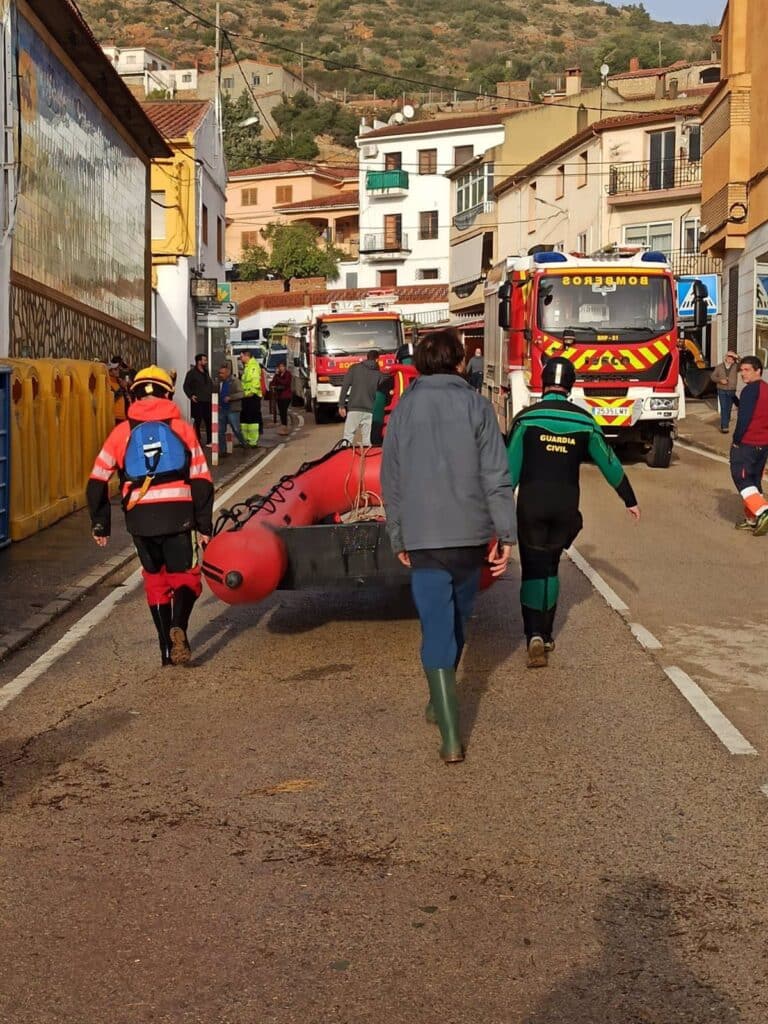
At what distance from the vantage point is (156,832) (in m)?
5.63

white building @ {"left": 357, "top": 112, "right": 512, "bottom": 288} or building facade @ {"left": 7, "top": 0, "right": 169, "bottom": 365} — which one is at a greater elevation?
white building @ {"left": 357, "top": 112, "right": 512, "bottom": 288}

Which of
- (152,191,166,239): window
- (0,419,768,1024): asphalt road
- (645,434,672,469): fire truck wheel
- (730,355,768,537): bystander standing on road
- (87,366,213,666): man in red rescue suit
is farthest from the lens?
(152,191,166,239): window

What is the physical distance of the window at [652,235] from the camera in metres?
52.8

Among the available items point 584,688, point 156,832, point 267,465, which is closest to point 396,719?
point 584,688

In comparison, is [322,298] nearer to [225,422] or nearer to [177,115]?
[177,115]

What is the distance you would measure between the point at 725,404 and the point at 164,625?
22876mm

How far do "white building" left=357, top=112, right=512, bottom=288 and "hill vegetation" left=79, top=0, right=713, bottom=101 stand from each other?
4825 cm

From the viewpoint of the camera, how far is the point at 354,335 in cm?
3691

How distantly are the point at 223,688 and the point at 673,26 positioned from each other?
163793mm

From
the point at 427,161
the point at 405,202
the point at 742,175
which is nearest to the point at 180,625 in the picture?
the point at 742,175

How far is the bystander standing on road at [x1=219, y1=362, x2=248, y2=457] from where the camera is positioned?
26.6 metres

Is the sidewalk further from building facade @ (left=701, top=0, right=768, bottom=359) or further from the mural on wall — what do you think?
building facade @ (left=701, top=0, right=768, bottom=359)

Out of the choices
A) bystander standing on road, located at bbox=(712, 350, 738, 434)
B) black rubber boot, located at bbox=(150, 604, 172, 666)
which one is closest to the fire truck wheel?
bystander standing on road, located at bbox=(712, 350, 738, 434)

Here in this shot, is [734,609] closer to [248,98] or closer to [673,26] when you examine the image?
[248,98]
